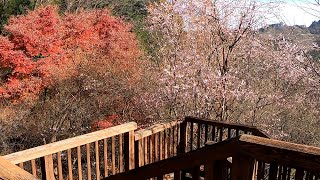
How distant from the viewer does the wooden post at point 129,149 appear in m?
3.85

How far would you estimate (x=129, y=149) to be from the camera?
3.90 metres

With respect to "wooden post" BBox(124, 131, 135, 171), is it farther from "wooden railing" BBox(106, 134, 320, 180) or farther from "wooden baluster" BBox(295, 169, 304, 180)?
"wooden baluster" BBox(295, 169, 304, 180)

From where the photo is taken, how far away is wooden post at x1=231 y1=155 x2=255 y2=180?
1.67 metres

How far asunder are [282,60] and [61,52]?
24.2ft

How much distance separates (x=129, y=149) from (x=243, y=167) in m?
2.38

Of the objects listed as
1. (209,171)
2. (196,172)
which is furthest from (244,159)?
(196,172)

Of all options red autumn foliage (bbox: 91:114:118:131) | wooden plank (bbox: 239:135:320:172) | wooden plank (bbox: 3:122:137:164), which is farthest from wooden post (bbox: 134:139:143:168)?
red autumn foliage (bbox: 91:114:118:131)

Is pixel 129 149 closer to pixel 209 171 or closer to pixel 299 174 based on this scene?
pixel 209 171

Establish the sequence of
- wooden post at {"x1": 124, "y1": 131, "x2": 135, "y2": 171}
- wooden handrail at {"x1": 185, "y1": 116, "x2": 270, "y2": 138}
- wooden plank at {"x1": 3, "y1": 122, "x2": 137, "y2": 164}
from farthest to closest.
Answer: wooden post at {"x1": 124, "y1": 131, "x2": 135, "y2": 171} → wooden handrail at {"x1": 185, "y1": 116, "x2": 270, "y2": 138} → wooden plank at {"x1": 3, "y1": 122, "x2": 137, "y2": 164}

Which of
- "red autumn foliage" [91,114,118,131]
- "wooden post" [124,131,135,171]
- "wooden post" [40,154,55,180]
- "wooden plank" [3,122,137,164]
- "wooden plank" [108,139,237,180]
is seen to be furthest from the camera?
"red autumn foliage" [91,114,118,131]

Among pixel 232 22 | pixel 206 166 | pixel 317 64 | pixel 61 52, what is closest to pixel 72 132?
Result: pixel 61 52

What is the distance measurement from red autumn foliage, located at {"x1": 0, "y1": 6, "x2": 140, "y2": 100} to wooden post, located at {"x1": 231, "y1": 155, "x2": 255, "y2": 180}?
8212 mm

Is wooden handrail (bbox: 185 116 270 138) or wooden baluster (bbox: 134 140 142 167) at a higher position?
wooden handrail (bbox: 185 116 270 138)

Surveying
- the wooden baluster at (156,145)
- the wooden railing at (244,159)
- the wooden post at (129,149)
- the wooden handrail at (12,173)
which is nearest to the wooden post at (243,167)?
the wooden railing at (244,159)
